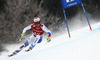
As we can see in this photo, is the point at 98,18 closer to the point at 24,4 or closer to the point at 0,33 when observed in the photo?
the point at 24,4

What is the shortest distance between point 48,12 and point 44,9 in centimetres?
51

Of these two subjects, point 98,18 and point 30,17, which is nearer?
point 30,17

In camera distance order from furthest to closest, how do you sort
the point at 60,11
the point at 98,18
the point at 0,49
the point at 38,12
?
the point at 98,18
the point at 60,11
the point at 38,12
the point at 0,49

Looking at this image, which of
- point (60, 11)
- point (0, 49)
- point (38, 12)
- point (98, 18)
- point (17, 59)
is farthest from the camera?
point (98, 18)

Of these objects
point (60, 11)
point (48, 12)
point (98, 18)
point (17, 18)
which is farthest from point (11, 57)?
point (98, 18)

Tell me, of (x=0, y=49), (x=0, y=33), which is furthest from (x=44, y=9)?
(x=0, y=49)

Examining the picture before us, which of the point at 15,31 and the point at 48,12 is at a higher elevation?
the point at 48,12

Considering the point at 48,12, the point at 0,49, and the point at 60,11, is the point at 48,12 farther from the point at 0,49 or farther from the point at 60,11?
the point at 0,49

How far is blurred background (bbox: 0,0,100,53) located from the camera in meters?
10.1

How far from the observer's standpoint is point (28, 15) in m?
11.1

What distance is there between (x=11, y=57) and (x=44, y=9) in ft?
24.4

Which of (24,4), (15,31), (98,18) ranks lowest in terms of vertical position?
(98,18)

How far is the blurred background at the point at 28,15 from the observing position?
10092mm

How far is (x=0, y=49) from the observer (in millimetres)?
9766
